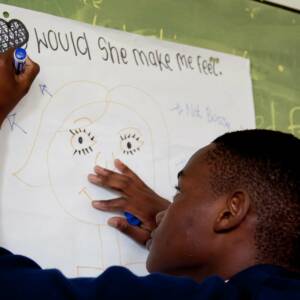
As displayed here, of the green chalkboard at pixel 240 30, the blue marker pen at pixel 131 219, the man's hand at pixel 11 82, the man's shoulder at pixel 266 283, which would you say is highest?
the green chalkboard at pixel 240 30

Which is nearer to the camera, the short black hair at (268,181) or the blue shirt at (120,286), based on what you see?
the blue shirt at (120,286)

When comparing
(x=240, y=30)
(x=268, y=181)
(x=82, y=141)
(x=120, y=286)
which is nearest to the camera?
(x=120, y=286)

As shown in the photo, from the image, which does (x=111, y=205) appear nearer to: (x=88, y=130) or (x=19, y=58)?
(x=88, y=130)

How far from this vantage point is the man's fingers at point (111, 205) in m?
0.88

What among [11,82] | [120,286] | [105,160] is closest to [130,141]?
[105,160]

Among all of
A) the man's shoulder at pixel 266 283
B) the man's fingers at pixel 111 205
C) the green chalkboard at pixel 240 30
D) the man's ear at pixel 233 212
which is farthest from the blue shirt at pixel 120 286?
the green chalkboard at pixel 240 30

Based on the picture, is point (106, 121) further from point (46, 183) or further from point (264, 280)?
point (264, 280)

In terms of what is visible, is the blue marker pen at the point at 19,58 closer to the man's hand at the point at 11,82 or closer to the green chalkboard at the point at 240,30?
the man's hand at the point at 11,82

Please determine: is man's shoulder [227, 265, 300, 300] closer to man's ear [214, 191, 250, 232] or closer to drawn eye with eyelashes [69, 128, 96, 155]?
man's ear [214, 191, 250, 232]

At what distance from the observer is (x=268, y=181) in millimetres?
777

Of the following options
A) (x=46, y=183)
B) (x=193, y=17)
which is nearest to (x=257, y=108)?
(x=193, y=17)

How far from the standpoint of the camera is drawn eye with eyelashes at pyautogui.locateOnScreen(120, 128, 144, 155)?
92 cm

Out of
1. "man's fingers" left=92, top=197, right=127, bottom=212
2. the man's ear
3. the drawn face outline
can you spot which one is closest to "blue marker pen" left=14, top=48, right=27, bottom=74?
the drawn face outline

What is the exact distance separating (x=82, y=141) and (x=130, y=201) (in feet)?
0.40
